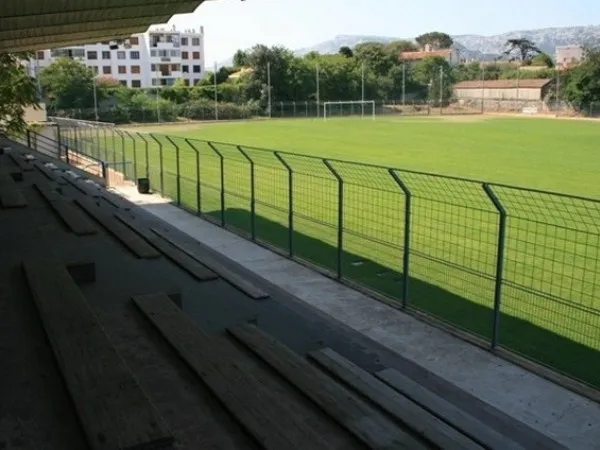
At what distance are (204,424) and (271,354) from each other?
88cm

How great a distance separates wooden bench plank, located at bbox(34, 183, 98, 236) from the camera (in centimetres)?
621

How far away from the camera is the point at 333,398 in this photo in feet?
10.5

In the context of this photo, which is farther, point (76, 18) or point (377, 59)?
point (377, 59)

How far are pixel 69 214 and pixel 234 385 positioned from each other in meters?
4.42

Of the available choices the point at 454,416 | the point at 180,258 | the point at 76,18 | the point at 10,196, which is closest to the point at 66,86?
the point at 76,18

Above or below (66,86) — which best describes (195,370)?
below

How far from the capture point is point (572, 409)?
595cm

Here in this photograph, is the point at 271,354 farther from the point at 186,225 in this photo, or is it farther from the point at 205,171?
the point at 205,171

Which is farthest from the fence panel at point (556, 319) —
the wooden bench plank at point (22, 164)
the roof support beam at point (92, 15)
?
the wooden bench plank at point (22, 164)

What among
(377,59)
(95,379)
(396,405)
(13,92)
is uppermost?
(377,59)

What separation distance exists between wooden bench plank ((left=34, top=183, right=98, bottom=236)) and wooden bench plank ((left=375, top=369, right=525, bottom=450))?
3.08 m

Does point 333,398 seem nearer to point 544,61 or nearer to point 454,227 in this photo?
point 454,227

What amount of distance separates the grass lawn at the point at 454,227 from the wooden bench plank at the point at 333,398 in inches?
145

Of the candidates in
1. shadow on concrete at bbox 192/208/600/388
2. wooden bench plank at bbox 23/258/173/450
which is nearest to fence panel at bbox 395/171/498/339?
shadow on concrete at bbox 192/208/600/388
